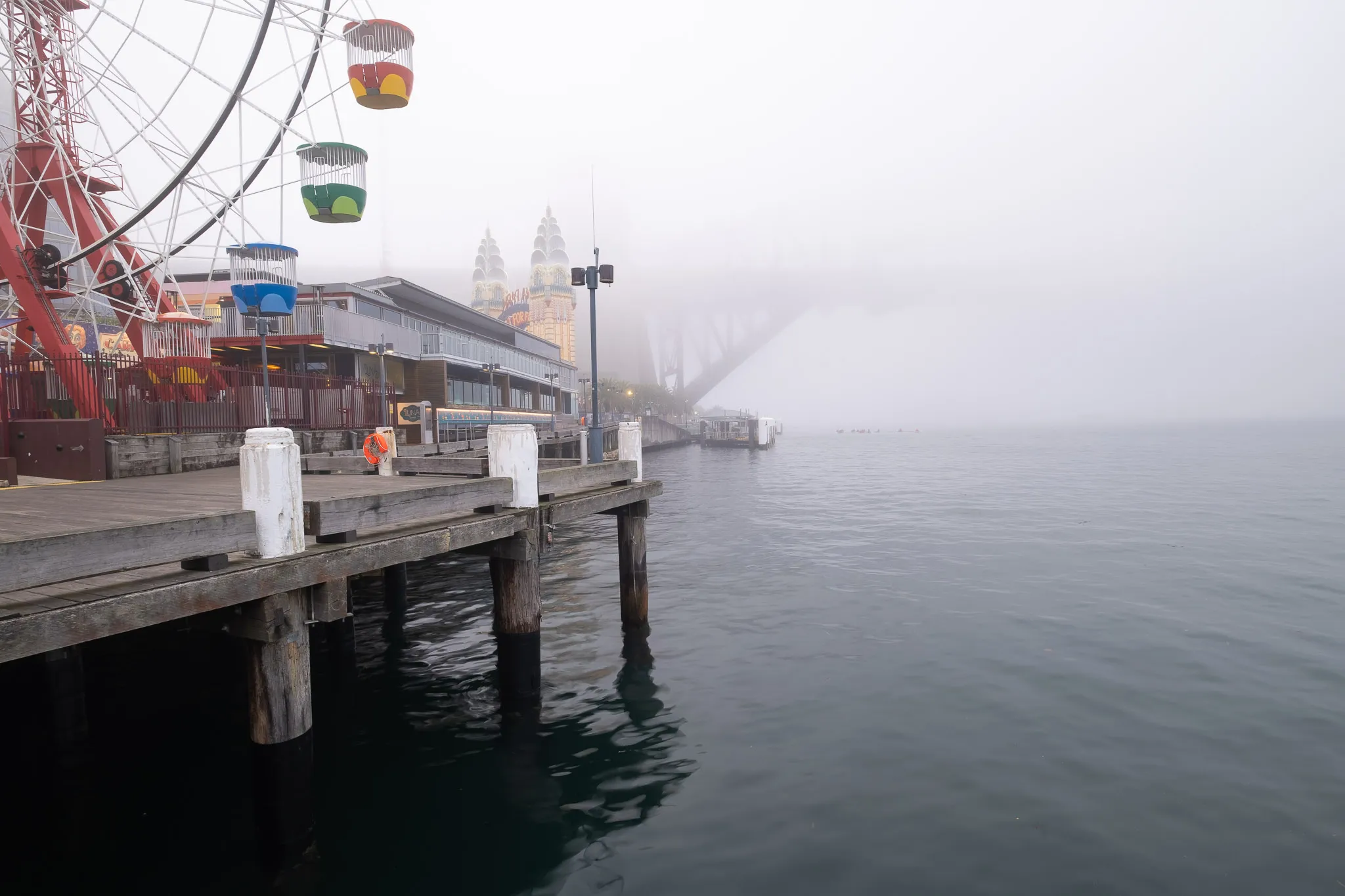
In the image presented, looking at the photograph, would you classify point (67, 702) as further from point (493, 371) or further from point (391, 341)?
point (493, 371)

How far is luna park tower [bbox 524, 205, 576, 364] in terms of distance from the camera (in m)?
180

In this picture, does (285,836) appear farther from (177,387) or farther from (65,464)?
(177,387)

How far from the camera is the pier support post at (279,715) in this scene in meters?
6.80

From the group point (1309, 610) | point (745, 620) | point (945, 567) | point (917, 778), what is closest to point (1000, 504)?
point (945, 567)

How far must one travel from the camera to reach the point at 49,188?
955 inches

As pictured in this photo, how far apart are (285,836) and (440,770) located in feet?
6.21

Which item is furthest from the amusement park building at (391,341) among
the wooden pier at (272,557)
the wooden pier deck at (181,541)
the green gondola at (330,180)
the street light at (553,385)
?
the wooden pier at (272,557)

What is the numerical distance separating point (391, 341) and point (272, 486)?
3538 centimetres

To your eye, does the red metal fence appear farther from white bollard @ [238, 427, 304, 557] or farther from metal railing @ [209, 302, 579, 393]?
metal railing @ [209, 302, 579, 393]

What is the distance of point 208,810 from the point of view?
26.1ft

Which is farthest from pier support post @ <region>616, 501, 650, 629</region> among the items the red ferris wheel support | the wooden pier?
the red ferris wheel support

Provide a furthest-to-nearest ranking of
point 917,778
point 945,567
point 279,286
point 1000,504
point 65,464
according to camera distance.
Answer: point 1000,504 → point 945,567 → point 279,286 → point 65,464 → point 917,778

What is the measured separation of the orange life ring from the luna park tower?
164 metres

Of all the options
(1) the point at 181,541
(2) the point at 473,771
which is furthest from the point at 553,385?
(1) the point at 181,541
